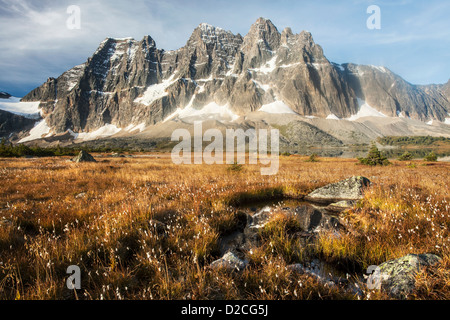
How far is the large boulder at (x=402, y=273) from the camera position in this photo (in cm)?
263

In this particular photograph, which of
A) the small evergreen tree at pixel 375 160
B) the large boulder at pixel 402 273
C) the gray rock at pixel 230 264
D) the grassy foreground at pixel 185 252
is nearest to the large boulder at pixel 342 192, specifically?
the grassy foreground at pixel 185 252

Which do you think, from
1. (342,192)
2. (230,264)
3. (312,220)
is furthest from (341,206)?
(230,264)

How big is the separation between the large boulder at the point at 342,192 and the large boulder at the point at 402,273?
568 cm

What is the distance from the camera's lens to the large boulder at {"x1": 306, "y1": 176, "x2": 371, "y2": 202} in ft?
27.7

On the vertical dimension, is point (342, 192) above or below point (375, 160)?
below

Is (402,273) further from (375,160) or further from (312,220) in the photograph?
(375,160)

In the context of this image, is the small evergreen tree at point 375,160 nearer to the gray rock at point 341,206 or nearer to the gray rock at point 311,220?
the gray rock at point 341,206

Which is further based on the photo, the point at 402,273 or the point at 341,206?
the point at 341,206

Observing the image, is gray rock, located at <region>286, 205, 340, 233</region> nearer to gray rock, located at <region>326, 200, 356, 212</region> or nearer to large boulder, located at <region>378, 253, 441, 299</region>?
gray rock, located at <region>326, 200, 356, 212</region>

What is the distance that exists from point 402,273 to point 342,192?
6.59 meters

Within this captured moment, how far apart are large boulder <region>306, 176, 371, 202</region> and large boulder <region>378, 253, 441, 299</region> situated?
5.68 m

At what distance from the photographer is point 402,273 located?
2795 millimetres
